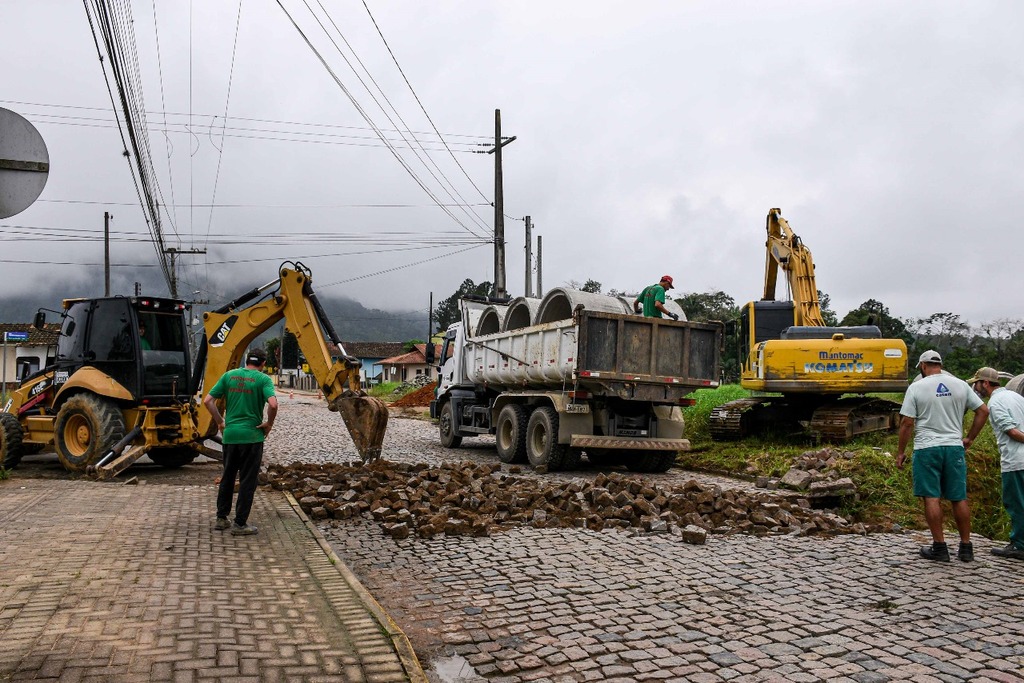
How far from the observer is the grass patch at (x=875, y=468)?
9.07m

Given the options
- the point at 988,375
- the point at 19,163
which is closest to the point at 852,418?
the point at 988,375

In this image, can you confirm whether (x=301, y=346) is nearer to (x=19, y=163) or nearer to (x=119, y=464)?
(x=119, y=464)

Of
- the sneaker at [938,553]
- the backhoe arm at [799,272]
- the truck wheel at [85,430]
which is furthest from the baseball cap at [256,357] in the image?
the backhoe arm at [799,272]

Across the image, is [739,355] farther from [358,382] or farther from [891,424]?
[358,382]

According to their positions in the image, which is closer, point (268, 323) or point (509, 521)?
point (509, 521)

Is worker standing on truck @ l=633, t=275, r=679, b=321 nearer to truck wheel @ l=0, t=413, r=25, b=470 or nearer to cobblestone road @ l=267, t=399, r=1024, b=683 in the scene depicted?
cobblestone road @ l=267, t=399, r=1024, b=683

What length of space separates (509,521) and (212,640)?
423 centimetres

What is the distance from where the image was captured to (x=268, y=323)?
1215 cm

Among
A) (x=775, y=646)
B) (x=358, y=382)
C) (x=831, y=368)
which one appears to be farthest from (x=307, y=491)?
(x=831, y=368)

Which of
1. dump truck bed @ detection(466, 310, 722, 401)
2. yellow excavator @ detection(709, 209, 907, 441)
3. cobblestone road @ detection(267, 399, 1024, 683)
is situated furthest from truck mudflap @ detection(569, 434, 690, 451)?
cobblestone road @ detection(267, 399, 1024, 683)

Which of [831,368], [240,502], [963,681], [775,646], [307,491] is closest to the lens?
[963,681]

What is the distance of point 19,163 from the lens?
485 cm

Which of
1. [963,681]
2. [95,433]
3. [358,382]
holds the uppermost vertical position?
[358,382]

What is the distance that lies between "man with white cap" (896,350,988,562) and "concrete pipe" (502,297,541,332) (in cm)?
826
